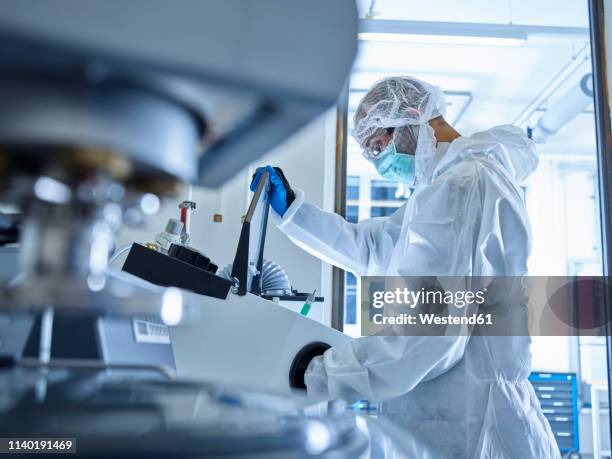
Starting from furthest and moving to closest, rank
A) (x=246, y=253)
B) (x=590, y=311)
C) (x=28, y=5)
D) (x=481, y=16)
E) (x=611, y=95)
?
(x=481, y=16), (x=590, y=311), (x=611, y=95), (x=246, y=253), (x=28, y=5)

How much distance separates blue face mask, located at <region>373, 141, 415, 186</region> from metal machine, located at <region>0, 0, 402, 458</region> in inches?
44.3

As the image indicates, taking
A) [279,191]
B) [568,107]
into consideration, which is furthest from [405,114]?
[568,107]

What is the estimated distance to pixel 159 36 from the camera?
222 mm

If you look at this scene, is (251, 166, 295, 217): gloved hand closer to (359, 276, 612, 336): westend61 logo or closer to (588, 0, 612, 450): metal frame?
(359, 276, 612, 336): westend61 logo

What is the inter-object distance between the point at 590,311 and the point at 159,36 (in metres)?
3.10

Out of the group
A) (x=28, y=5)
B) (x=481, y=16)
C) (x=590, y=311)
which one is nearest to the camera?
(x=28, y=5)

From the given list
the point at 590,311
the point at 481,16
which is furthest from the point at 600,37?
the point at 590,311

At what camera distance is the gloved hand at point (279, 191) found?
1.31 m

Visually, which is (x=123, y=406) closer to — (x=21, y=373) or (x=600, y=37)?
(x=21, y=373)

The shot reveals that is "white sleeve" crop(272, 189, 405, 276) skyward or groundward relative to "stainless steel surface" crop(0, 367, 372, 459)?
skyward

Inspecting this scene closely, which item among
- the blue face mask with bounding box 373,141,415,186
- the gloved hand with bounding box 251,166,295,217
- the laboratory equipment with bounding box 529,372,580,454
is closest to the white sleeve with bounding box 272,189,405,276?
the gloved hand with bounding box 251,166,295,217

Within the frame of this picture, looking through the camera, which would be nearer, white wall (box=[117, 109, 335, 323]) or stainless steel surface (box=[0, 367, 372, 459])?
stainless steel surface (box=[0, 367, 372, 459])

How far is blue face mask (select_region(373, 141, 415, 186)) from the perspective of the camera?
1382 millimetres

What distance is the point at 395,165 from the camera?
1.41 meters
